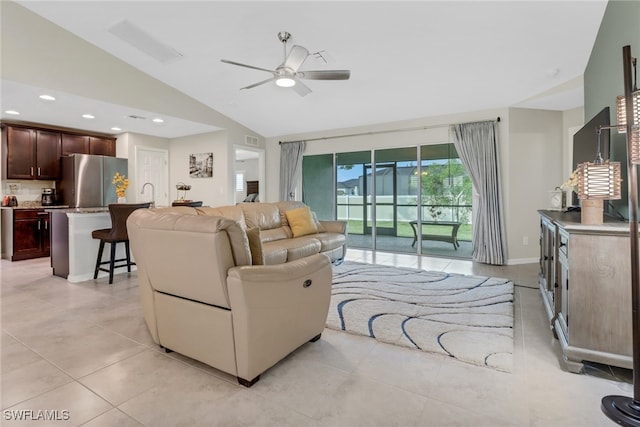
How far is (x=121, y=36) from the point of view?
4.12 metres

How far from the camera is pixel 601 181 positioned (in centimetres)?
190

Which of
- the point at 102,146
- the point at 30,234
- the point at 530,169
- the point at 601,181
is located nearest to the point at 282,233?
the point at 601,181

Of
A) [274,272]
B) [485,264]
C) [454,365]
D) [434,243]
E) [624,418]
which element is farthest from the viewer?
[434,243]

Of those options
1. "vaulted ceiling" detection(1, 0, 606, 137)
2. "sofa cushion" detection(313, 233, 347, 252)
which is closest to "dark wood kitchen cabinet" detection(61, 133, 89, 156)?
"vaulted ceiling" detection(1, 0, 606, 137)

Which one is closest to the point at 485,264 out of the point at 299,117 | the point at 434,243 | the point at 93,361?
the point at 434,243

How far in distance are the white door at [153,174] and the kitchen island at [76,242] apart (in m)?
2.76

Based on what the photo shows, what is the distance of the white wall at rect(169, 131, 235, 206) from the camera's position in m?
6.65

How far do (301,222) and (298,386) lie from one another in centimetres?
316

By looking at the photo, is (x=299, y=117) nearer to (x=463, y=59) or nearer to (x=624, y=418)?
(x=463, y=59)

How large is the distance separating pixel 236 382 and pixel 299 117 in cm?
527

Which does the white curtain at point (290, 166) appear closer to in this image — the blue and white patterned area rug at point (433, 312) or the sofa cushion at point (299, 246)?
the sofa cushion at point (299, 246)

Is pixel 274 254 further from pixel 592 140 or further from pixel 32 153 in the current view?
pixel 32 153

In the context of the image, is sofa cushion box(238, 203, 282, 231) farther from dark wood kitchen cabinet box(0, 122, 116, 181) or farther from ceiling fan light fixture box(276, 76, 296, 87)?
dark wood kitchen cabinet box(0, 122, 116, 181)
